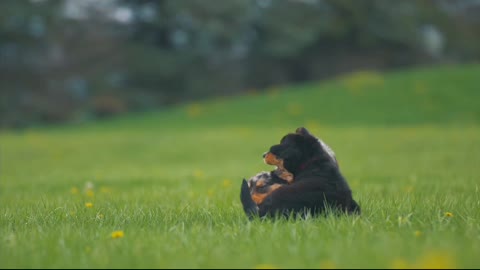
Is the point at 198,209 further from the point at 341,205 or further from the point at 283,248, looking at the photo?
the point at 283,248

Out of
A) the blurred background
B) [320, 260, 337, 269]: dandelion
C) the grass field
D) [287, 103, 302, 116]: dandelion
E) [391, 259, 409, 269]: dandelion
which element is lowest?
[320, 260, 337, 269]: dandelion

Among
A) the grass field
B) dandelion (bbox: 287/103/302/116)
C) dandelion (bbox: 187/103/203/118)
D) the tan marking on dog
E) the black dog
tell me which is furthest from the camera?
dandelion (bbox: 187/103/203/118)

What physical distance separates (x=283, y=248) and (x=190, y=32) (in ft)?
105

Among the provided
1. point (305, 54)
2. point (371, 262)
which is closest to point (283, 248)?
point (371, 262)

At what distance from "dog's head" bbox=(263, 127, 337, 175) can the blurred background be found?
27.9m

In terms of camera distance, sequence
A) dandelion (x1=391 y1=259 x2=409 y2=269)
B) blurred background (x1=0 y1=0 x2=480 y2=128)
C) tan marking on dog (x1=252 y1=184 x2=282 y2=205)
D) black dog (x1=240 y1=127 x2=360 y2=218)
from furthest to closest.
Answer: blurred background (x1=0 y1=0 x2=480 y2=128), tan marking on dog (x1=252 y1=184 x2=282 y2=205), black dog (x1=240 y1=127 x2=360 y2=218), dandelion (x1=391 y1=259 x2=409 y2=269)

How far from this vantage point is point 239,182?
30.5ft

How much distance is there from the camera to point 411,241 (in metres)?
3.32

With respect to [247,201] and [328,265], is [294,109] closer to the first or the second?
[247,201]

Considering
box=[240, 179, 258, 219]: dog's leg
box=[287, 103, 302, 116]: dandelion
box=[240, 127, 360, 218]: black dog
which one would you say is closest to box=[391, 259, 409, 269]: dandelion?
box=[240, 127, 360, 218]: black dog

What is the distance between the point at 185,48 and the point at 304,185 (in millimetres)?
31338

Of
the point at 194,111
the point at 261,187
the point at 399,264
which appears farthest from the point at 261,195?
the point at 194,111

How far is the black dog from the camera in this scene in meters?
Result: 4.29

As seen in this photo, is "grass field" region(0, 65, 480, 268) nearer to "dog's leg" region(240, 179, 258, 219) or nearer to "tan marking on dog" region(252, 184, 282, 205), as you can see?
"dog's leg" region(240, 179, 258, 219)
